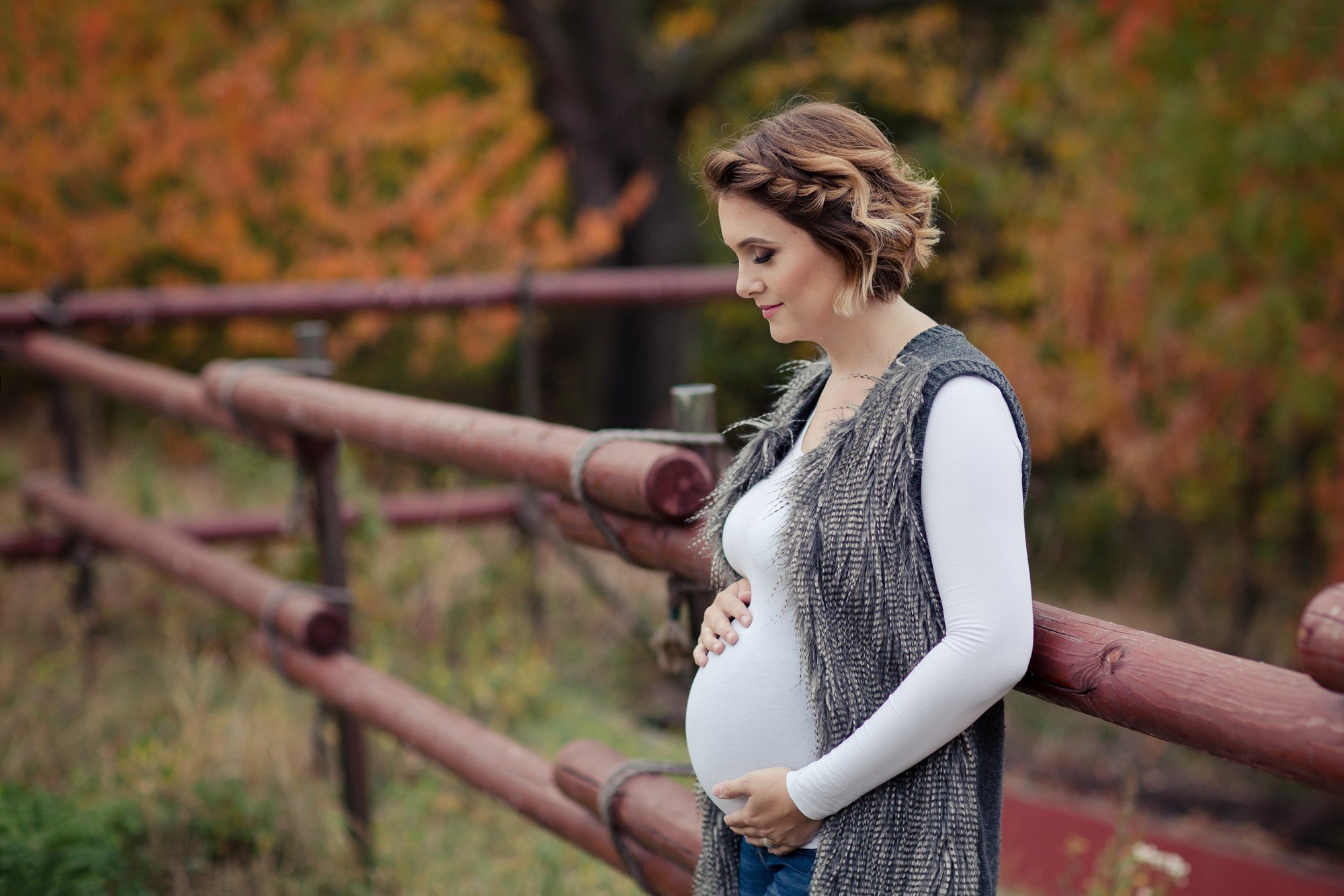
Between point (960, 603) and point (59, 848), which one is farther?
point (59, 848)

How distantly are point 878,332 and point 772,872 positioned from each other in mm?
711

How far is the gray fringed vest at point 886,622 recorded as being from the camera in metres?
1.31

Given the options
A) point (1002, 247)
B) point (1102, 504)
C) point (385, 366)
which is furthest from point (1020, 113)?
point (385, 366)

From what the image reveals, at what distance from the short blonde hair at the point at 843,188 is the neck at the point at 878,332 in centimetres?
3

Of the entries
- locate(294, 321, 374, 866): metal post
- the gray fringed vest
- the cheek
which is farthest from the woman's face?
locate(294, 321, 374, 866): metal post

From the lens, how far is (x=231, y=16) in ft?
28.9

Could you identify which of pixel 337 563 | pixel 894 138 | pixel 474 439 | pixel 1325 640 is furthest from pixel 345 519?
pixel 1325 640

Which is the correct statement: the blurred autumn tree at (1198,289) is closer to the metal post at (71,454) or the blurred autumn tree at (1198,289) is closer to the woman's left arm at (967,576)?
the woman's left arm at (967,576)

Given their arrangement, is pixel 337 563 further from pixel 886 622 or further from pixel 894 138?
pixel 894 138

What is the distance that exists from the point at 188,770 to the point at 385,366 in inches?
275

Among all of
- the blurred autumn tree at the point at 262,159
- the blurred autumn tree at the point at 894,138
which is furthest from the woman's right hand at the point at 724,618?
the blurred autumn tree at the point at 262,159

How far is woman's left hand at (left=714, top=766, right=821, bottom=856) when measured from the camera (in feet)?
4.65

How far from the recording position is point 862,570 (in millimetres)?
1346

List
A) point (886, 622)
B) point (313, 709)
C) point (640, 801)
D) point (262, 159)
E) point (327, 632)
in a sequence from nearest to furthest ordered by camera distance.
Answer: point (886, 622), point (640, 801), point (327, 632), point (313, 709), point (262, 159)
